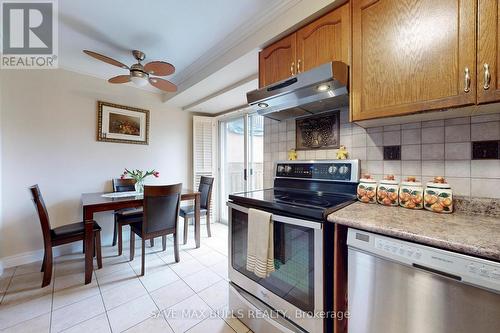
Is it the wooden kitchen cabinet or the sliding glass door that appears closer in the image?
the wooden kitchen cabinet

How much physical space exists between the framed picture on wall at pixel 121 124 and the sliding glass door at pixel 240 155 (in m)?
1.37

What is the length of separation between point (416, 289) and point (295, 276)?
561 mm

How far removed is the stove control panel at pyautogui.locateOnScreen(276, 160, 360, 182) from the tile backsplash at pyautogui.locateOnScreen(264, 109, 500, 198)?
0.31 feet

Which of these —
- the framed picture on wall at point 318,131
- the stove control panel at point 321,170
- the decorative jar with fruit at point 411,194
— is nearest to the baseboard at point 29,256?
the stove control panel at point 321,170

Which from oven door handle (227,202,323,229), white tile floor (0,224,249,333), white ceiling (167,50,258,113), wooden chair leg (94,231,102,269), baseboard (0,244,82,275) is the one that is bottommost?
white tile floor (0,224,249,333)

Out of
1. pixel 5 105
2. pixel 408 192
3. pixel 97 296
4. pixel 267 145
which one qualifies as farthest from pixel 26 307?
pixel 408 192

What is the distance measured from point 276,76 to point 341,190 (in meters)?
1.04

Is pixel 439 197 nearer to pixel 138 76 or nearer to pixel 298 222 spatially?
pixel 298 222

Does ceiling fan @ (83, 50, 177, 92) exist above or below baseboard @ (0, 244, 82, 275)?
above

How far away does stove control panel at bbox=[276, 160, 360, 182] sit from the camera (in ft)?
4.91

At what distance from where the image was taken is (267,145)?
2.23 metres

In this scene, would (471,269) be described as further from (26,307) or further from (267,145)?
(26,307)

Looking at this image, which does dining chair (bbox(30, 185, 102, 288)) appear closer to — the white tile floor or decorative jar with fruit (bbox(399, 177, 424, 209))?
the white tile floor

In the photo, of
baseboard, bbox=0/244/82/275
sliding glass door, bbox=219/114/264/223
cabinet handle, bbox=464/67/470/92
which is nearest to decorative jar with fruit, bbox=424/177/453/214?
cabinet handle, bbox=464/67/470/92
